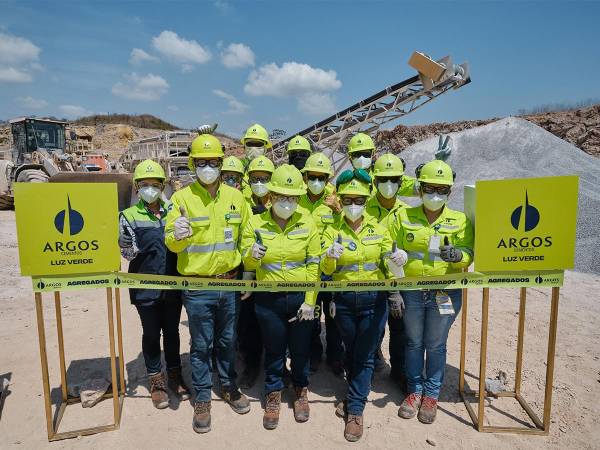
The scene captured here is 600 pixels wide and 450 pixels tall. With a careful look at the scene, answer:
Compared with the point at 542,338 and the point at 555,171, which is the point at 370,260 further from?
the point at 555,171

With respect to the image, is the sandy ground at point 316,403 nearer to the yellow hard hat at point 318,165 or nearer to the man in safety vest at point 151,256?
the man in safety vest at point 151,256

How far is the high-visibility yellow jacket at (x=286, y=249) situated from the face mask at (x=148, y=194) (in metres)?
1.05

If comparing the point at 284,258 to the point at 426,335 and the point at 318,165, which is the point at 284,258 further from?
the point at 426,335

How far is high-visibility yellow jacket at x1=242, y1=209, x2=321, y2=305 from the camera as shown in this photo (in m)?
3.58

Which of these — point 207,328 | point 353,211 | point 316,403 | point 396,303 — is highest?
point 353,211

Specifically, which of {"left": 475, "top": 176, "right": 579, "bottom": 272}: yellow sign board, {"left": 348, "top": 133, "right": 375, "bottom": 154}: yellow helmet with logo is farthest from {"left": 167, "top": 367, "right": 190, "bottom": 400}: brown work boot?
{"left": 348, "top": 133, "right": 375, "bottom": 154}: yellow helmet with logo

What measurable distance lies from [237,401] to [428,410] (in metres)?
2.00

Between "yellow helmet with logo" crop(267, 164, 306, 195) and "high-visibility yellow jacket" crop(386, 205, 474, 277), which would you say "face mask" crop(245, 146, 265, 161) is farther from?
"high-visibility yellow jacket" crop(386, 205, 474, 277)

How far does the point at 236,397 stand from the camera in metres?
A: 4.19

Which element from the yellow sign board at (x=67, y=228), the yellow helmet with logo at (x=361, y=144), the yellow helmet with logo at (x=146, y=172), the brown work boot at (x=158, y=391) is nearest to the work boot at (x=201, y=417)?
the brown work boot at (x=158, y=391)

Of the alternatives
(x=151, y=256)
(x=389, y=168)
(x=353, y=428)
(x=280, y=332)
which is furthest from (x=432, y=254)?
(x=151, y=256)

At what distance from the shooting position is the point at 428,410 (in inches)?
157

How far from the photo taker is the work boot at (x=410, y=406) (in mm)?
4023

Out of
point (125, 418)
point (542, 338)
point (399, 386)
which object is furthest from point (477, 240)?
point (125, 418)
